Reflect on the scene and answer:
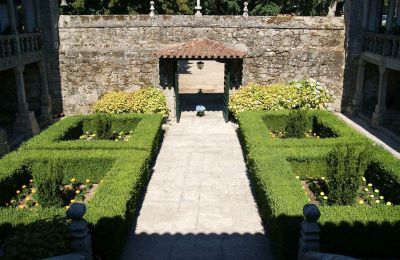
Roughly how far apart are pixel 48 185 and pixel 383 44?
12.0 meters

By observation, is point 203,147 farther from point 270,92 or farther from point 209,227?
point 209,227

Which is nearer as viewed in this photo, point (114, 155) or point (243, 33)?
point (114, 155)

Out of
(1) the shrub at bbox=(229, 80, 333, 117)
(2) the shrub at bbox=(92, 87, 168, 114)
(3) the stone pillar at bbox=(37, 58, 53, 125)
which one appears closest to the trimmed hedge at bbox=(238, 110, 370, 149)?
(1) the shrub at bbox=(229, 80, 333, 117)

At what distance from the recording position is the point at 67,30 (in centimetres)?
1639

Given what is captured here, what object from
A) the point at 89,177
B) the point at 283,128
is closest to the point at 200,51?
the point at 283,128

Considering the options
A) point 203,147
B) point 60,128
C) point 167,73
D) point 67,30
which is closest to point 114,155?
point 60,128

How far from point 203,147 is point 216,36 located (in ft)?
16.7

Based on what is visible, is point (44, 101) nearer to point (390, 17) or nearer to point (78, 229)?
point (78, 229)

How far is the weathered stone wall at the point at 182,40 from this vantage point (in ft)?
53.6

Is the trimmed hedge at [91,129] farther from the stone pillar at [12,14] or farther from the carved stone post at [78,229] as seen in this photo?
the carved stone post at [78,229]

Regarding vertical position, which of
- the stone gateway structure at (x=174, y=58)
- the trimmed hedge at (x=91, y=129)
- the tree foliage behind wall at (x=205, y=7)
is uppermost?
the tree foliage behind wall at (x=205, y=7)

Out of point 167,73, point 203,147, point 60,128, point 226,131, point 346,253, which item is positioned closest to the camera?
point 346,253

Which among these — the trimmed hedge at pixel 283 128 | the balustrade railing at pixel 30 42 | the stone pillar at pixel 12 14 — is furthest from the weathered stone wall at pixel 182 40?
the trimmed hedge at pixel 283 128

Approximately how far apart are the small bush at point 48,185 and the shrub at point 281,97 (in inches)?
333
